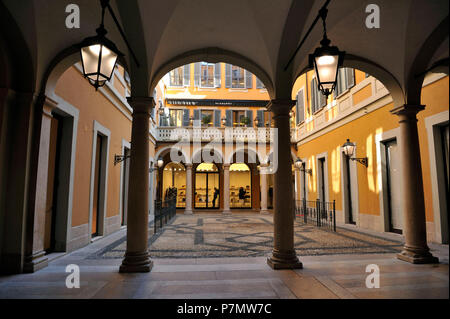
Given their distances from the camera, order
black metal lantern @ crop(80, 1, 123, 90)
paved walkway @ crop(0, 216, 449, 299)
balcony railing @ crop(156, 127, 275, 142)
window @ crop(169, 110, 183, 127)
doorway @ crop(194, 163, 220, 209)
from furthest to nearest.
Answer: doorway @ crop(194, 163, 220, 209) < window @ crop(169, 110, 183, 127) < balcony railing @ crop(156, 127, 275, 142) < paved walkway @ crop(0, 216, 449, 299) < black metal lantern @ crop(80, 1, 123, 90)

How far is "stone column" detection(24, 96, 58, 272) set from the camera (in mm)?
4590

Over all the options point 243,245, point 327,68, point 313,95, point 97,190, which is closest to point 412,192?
→ point 327,68

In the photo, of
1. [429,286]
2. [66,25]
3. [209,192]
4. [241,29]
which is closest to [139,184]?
[66,25]

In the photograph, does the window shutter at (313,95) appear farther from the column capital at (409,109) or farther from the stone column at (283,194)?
the stone column at (283,194)

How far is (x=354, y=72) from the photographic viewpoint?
10562mm

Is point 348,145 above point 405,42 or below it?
below

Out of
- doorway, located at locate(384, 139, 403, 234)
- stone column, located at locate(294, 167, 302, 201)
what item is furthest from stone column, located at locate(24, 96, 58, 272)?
stone column, located at locate(294, 167, 302, 201)

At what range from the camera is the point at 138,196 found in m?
4.71

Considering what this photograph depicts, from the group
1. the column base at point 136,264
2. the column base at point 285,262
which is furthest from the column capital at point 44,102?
the column base at point 285,262

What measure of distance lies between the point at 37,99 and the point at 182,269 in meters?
3.73

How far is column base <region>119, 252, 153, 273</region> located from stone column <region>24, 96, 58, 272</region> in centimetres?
145

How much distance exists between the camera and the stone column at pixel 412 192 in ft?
16.5

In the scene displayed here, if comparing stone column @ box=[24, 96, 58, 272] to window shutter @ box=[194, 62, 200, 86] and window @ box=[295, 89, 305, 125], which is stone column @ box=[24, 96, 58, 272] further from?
window shutter @ box=[194, 62, 200, 86]
